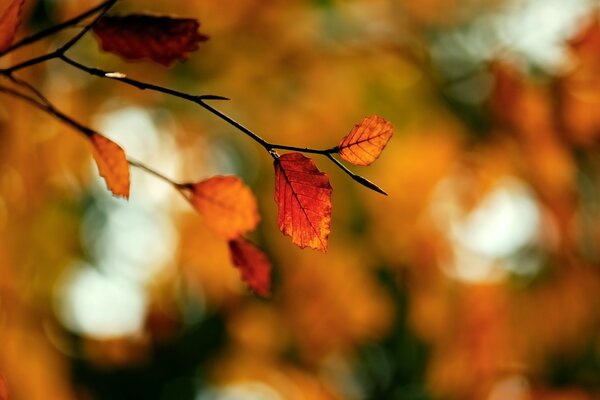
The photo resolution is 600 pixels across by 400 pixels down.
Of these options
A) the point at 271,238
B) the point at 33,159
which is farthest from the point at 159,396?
the point at 33,159

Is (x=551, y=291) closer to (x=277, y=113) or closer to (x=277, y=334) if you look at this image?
(x=277, y=334)

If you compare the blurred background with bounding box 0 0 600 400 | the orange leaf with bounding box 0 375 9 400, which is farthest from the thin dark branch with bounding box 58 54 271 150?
the blurred background with bounding box 0 0 600 400

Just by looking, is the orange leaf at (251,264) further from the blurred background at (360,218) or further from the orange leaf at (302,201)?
the blurred background at (360,218)

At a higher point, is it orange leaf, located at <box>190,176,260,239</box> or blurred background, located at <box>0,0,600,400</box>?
blurred background, located at <box>0,0,600,400</box>

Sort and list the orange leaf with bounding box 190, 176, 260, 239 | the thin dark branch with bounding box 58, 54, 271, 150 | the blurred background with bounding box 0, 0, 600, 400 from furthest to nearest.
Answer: the blurred background with bounding box 0, 0, 600, 400, the orange leaf with bounding box 190, 176, 260, 239, the thin dark branch with bounding box 58, 54, 271, 150

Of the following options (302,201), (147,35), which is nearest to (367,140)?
(302,201)

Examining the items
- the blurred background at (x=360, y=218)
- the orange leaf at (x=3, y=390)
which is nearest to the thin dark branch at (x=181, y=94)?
the orange leaf at (x=3, y=390)

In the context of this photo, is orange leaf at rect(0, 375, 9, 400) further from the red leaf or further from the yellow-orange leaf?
the red leaf
